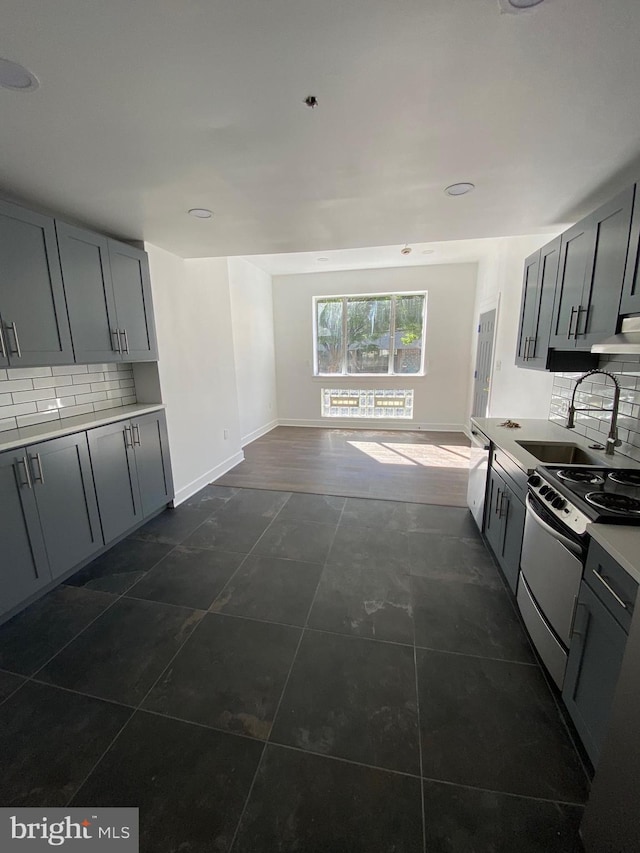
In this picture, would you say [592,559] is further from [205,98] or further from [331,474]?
[331,474]

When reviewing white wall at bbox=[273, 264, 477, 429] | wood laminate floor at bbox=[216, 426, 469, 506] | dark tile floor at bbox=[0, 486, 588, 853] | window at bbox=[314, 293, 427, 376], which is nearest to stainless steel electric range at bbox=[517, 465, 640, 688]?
dark tile floor at bbox=[0, 486, 588, 853]

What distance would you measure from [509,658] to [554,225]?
9.97ft

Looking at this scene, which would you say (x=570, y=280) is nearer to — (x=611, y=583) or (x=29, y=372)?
(x=611, y=583)

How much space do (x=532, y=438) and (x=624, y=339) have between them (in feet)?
3.30

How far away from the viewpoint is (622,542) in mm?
1145

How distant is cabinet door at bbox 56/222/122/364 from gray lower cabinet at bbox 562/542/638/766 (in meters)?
3.14

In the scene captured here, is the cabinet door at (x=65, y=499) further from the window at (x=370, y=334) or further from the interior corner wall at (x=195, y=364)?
the window at (x=370, y=334)

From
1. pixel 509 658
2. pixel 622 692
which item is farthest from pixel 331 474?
pixel 622 692

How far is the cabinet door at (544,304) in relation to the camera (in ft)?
7.66

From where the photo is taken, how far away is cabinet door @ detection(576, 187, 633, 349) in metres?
1.62

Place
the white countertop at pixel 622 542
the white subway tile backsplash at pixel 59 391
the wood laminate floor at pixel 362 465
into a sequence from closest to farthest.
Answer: the white countertop at pixel 622 542 → the white subway tile backsplash at pixel 59 391 → the wood laminate floor at pixel 362 465

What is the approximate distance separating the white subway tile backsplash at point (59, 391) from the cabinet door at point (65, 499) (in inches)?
16.0

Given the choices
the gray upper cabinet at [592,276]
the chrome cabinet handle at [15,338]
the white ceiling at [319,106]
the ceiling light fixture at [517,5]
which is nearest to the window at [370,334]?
the white ceiling at [319,106]

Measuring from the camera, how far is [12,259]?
76.8 inches
